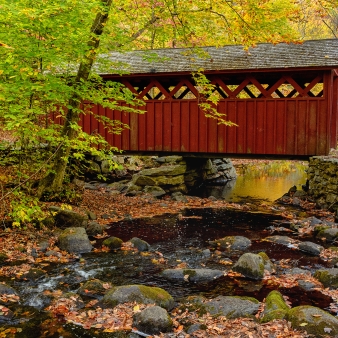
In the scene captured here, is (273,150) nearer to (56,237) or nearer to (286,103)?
(286,103)

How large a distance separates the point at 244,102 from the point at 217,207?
135 inches

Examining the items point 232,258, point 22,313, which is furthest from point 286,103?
point 22,313

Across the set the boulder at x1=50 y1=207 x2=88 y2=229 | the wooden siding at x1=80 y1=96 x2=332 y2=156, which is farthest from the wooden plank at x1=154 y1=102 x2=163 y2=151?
the boulder at x1=50 y1=207 x2=88 y2=229

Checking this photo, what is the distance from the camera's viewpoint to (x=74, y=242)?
7.19 meters

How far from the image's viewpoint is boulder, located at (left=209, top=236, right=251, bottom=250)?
7570 mm

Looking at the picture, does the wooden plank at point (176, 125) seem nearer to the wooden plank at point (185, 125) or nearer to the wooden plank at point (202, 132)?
the wooden plank at point (185, 125)

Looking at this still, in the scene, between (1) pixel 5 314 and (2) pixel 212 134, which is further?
(2) pixel 212 134

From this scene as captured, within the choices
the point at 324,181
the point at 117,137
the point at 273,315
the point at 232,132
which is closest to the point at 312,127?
the point at 324,181

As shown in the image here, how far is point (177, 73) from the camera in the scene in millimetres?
13023

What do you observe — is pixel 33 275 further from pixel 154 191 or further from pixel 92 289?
pixel 154 191

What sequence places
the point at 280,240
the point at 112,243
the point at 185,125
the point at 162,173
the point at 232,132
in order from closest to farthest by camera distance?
1. the point at 112,243
2. the point at 280,240
3. the point at 232,132
4. the point at 185,125
5. the point at 162,173

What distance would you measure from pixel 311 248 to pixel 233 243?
1341 millimetres

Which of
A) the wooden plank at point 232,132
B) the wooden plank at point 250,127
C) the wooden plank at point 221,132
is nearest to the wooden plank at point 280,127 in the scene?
the wooden plank at point 250,127

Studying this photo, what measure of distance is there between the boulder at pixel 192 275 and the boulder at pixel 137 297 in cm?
90
